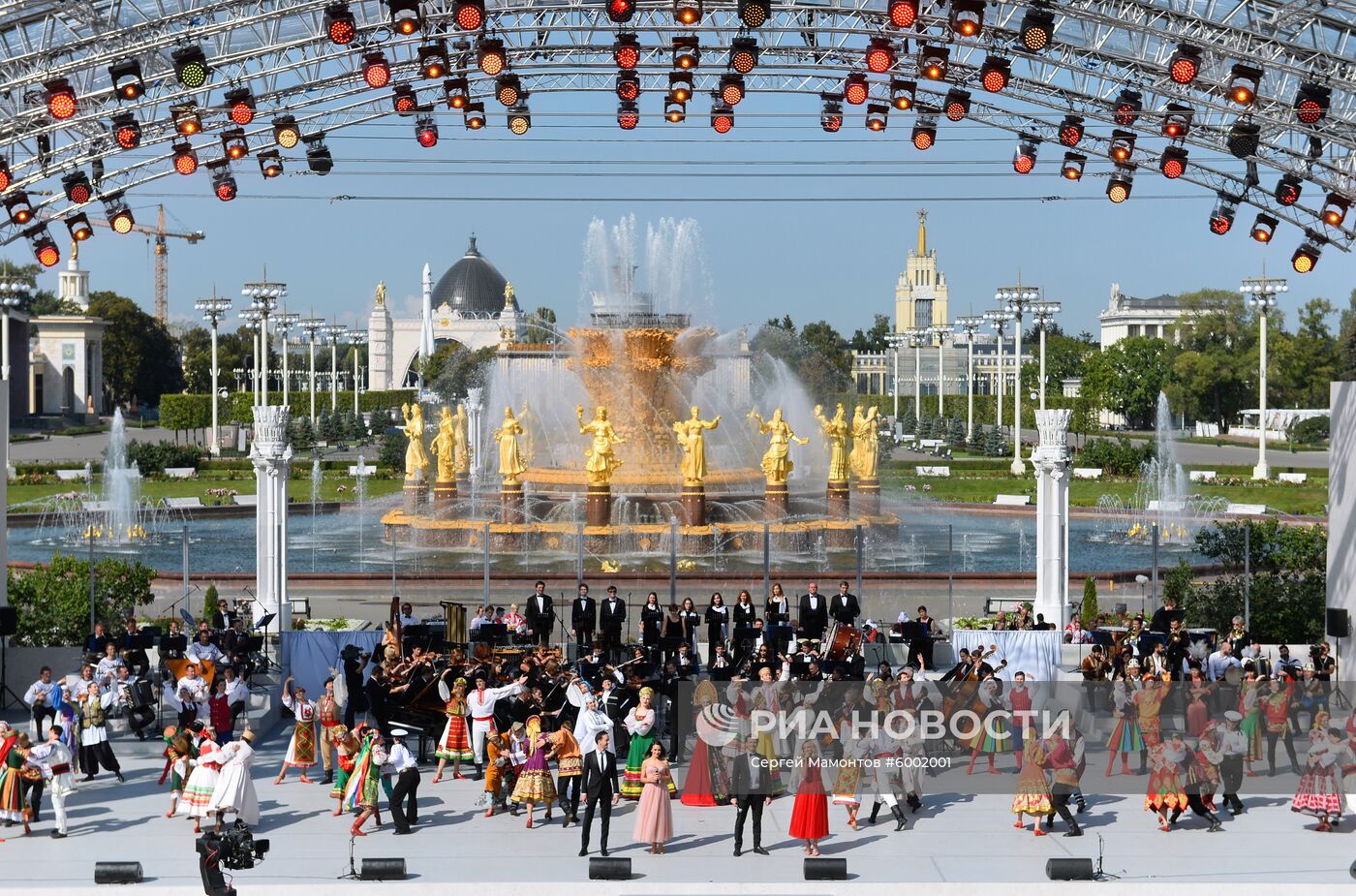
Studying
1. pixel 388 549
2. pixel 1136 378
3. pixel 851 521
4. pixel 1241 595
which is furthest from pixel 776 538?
pixel 1136 378

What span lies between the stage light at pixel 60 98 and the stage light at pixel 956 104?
13152mm

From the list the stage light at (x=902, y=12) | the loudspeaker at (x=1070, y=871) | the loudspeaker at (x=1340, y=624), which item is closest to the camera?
the loudspeaker at (x=1070, y=871)

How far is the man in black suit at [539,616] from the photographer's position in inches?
977

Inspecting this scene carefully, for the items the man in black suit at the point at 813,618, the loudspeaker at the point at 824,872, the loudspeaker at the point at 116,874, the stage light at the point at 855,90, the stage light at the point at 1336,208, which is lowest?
the loudspeaker at the point at 824,872

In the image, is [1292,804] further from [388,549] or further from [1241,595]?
[388,549]

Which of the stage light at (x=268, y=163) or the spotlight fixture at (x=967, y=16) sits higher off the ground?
the spotlight fixture at (x=967, y=16)

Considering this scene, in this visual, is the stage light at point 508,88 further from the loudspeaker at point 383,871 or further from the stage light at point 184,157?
the loudspeaker at point 383,871

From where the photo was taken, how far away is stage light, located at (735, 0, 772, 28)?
22344 millimetres

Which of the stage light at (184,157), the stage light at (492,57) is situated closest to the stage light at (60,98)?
the stage light at (184,157)

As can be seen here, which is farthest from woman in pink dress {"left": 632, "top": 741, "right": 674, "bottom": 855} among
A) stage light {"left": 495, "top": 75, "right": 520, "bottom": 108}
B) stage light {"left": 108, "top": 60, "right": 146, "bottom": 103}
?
stage light {"left": 495, "top": 75, "right": 520, "bottom": 108}

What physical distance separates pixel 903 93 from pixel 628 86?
4386mm

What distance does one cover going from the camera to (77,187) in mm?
25781

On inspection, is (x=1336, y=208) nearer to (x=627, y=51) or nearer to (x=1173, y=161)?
(x=1173, y=161)

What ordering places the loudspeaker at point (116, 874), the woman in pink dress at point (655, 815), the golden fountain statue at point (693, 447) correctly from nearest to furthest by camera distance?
the loudspeaker at point (116, 874) < the woman in pink dress at point (655, 815) < the golden fountain statue at point (693, 447)
